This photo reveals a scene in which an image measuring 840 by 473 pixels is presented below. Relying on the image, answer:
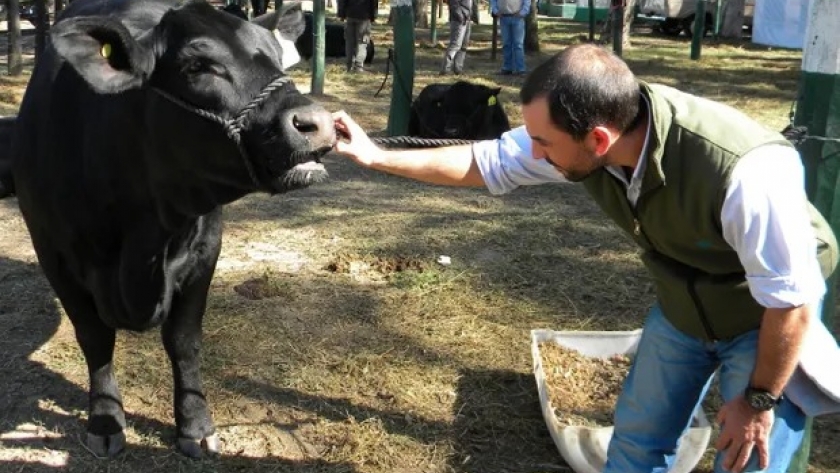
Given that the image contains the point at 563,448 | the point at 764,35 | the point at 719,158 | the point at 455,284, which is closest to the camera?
the point at 719,158

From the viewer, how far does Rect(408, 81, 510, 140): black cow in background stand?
805 centimetres

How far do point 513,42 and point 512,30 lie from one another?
17 cm

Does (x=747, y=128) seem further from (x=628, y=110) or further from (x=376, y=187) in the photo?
(x=376, y=187)

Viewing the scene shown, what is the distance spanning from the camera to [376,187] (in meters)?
7.26

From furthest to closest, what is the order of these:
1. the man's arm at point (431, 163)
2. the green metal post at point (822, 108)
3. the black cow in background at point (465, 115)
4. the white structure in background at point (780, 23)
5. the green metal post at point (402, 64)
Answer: the white structure in background at point (780, 23) → the green metal post at point (402, 64) → the black cow in background at point (465, 115) → the man's arm at point (431, 163) → the green metal post at point (822, 108)

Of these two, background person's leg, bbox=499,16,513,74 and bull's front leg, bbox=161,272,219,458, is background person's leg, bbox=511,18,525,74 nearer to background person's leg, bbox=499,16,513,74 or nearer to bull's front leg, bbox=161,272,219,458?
background person's leg, bbox=499,16,513,74

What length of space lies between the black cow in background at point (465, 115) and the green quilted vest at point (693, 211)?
5538 mm

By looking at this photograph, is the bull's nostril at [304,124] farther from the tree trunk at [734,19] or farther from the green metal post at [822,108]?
the tree trunk at [734,19]

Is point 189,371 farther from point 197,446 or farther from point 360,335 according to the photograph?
point 360,335

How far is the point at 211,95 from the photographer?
2.76 metres

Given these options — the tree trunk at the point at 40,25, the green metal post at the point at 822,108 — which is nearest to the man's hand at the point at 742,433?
the green metal post at the point at 822,108

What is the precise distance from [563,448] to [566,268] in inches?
86.2

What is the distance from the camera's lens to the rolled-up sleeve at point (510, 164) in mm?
2867

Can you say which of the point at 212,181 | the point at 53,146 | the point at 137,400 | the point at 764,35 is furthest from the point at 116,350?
the point at 764,35
